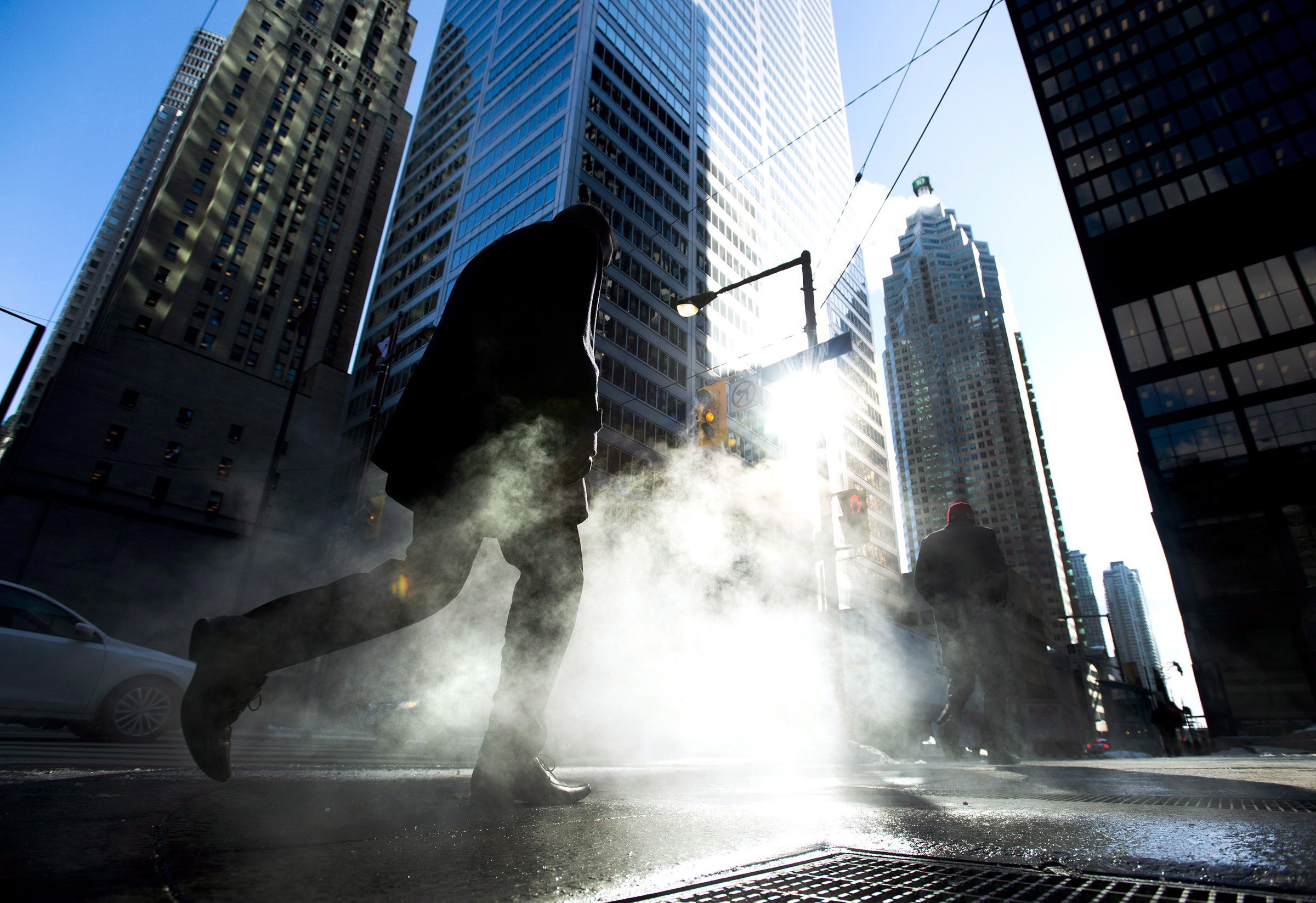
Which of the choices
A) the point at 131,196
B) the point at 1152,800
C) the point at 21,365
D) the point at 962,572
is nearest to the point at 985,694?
the point at 962,572

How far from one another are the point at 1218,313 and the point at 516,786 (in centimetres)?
3706

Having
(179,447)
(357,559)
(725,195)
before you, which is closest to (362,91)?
(725,195)

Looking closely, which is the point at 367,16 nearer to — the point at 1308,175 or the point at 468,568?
the point at 1308,175

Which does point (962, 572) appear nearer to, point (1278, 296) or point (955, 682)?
point (955, 682)

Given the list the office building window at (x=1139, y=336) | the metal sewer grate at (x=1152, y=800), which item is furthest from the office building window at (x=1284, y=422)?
the metal sewer grate at (x=1152, y=800)

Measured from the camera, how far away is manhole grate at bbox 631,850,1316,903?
2.55 feet

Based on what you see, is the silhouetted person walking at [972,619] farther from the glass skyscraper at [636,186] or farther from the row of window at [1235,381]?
the row of window at [1235,381]

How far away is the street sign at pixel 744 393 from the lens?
484 inches

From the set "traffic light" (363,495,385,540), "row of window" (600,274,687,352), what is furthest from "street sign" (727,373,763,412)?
"row of window" (600,274,687,352)

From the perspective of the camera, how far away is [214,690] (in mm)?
1490

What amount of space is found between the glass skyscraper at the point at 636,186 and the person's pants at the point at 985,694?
21.6 metres

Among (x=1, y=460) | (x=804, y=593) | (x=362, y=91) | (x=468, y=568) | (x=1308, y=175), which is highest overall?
(x=362, y=91)

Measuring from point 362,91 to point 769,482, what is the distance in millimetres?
74971

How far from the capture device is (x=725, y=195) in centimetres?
5097
